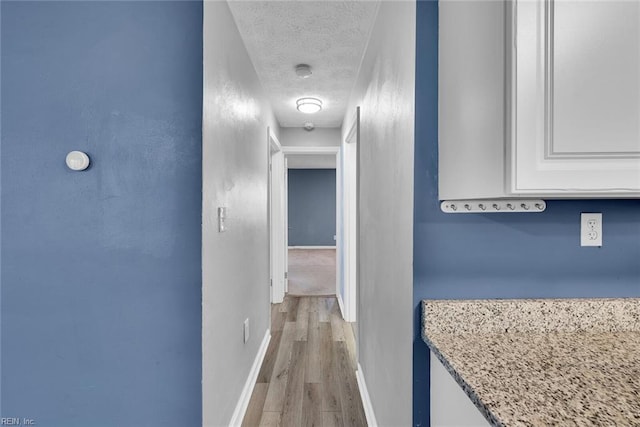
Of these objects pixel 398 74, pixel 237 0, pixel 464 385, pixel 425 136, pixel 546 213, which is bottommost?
pixel 464 385

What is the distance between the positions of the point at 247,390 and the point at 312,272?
13.9ft

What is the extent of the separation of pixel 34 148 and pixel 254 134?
1.34 m

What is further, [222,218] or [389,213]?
[222,218]

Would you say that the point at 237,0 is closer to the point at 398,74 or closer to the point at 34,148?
the point at 398,74

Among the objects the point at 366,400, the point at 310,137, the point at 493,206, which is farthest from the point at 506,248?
the point at 310,137

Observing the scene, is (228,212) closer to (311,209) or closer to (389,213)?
(389,213)

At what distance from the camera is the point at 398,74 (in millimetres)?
1334

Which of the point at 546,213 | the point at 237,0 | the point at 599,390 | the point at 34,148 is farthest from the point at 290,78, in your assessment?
the point at 599,390

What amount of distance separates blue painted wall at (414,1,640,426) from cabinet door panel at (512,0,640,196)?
0.34 metres

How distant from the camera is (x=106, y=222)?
4.61 feet

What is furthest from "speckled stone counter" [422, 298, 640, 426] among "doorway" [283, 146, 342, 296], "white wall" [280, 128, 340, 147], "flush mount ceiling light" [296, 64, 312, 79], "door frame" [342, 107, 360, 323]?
"doorway" [283, 146, 342, 296]

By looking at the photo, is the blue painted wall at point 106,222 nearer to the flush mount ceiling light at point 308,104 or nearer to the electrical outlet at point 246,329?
the electrical outlet at point 246,329

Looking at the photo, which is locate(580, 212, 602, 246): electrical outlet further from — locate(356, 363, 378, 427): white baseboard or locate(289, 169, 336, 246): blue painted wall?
locate(289, 169, 336, 246): blue painted wall

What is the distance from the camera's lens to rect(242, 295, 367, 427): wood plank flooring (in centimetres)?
199
